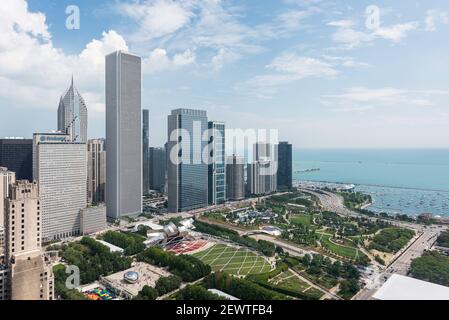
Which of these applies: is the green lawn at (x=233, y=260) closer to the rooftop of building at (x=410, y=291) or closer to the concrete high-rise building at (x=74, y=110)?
the rooftop of building at (x=410, y=291)

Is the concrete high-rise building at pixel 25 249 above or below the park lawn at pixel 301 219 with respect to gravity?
above

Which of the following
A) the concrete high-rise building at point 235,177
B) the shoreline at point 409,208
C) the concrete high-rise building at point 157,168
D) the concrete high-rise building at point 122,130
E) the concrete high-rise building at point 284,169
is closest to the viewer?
the concrete high-rise building at point 122,130

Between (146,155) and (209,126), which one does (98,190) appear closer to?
(146,155)

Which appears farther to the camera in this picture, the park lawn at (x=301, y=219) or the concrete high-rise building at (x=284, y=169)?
the concrete high-rise building at (x=284, y=169)

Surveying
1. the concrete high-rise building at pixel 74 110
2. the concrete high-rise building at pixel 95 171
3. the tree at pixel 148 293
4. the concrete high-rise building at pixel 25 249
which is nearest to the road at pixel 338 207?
the tree at pixel 148 293

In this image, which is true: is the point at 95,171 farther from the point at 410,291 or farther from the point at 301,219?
the point at 410,291

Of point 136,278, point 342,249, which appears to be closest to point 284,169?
point 342,249
